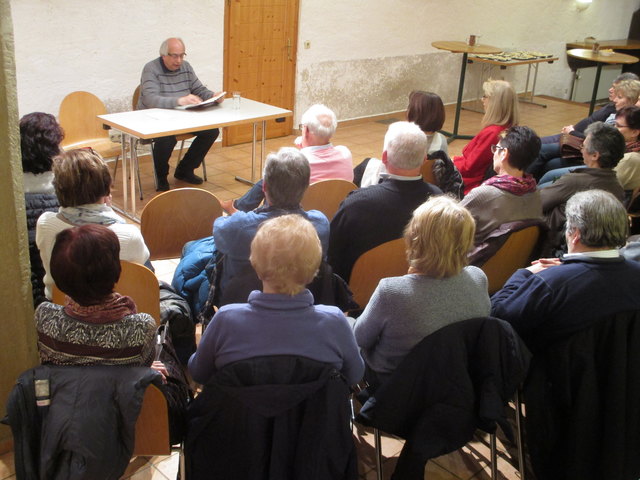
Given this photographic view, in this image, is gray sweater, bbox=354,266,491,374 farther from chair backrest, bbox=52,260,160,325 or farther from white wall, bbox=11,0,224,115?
white wall, bbox=11,0,224,115

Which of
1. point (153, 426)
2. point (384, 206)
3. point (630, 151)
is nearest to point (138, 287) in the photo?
point (153, 426)

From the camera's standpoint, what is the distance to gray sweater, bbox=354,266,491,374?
7.08ft

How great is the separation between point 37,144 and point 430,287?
2101 mm

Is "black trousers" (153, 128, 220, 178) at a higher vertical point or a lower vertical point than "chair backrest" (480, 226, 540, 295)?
lower

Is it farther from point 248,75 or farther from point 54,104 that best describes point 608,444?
point 248,75

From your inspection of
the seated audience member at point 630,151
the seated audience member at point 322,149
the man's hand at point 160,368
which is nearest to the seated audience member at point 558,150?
the seated audience member at point 630,151

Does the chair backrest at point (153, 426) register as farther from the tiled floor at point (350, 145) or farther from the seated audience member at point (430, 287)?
the tiled floor at point (350, 145)

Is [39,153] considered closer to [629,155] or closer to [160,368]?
[160,368]

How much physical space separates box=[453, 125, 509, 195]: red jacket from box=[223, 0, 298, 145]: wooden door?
314 cm

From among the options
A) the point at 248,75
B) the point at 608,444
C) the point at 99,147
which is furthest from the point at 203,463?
the point at 248,75

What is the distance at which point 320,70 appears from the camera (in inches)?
303

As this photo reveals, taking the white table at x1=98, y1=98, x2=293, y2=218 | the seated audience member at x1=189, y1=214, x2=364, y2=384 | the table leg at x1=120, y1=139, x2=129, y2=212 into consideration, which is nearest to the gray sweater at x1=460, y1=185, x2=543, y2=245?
the seated audience member at x1=189, y1=214, x2=364, y2=384

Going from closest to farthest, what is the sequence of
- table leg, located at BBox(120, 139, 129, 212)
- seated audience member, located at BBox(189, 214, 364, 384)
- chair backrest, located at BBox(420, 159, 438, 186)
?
seated audience member, located at BBox(189, 214, 364, 384), chair backrest, located at BBox(420, 159, 438, 186), table leg, located at BBox(120, 139, 129, 212)

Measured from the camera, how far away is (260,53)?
701 cm
